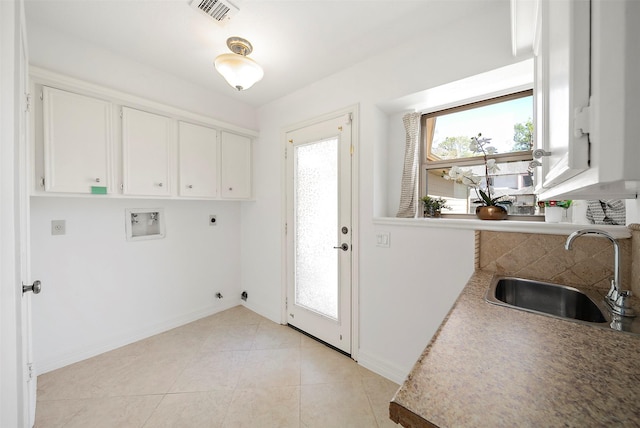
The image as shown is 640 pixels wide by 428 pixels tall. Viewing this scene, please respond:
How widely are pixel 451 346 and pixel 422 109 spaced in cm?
194

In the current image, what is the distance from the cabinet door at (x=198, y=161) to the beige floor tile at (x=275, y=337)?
5.12 ft

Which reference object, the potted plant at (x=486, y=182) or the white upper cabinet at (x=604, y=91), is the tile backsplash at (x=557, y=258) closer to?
the potted plant at (x=486, y=182)

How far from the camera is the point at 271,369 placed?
2010mm

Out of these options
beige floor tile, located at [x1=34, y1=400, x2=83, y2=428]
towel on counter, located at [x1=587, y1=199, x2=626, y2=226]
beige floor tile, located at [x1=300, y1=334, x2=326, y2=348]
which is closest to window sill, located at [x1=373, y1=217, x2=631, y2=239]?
towel on counter, located at [x1=587, y1=199, x2=626, y2=226]

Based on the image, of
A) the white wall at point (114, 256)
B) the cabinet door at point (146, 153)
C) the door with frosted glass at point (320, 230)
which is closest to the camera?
the white wall at point (114, 256)

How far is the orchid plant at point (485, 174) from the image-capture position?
166 cm

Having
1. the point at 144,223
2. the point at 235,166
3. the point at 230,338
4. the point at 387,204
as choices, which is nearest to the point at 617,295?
the point at 387,204

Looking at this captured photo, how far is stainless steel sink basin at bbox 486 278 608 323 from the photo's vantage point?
113 cm

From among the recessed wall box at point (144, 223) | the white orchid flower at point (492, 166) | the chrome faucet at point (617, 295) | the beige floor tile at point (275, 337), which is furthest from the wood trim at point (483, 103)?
the recessed wall box at point (144, 223)

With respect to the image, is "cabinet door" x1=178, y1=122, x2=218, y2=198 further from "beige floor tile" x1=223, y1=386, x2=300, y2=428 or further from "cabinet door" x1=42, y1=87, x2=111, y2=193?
"beige floor tile" x1=223, y1=386, x2=300, y2=428

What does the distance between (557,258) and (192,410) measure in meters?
2.37

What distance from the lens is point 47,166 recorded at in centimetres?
170

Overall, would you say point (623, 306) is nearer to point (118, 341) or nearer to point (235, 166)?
point (235, 166)

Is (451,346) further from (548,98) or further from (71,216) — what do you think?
(71,216)
